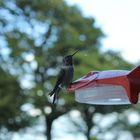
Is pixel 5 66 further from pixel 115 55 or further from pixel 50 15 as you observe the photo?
pixel 115 55

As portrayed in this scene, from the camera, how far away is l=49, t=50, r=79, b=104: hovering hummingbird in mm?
1462

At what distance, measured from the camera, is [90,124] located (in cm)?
1099

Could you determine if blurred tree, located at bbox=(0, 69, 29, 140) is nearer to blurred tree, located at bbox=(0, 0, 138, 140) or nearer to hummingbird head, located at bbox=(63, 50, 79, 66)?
blurred tree, located at bbox=(0, 0, 138, 140)

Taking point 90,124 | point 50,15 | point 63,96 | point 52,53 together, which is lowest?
point 90,124

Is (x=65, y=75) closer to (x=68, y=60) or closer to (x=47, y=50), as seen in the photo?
(x=68, y=60)

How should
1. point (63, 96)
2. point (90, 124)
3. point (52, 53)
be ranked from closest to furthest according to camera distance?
point (63, 96) → point (52, 53) → point (90, 124)

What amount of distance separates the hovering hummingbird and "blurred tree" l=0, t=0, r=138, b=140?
26.2 feet

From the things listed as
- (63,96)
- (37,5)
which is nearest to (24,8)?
(37,5)

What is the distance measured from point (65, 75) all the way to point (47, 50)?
8.87m

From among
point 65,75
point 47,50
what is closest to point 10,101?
point 47,50

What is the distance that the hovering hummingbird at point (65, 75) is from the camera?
1.46m

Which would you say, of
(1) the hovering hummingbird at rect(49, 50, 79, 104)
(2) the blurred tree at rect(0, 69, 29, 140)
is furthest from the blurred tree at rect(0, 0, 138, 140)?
(1) the hovering hummingbird at rect(49, 50, 79, 104)

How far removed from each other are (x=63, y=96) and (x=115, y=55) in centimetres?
157

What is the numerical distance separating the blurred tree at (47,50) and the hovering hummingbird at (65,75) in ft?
26.2
